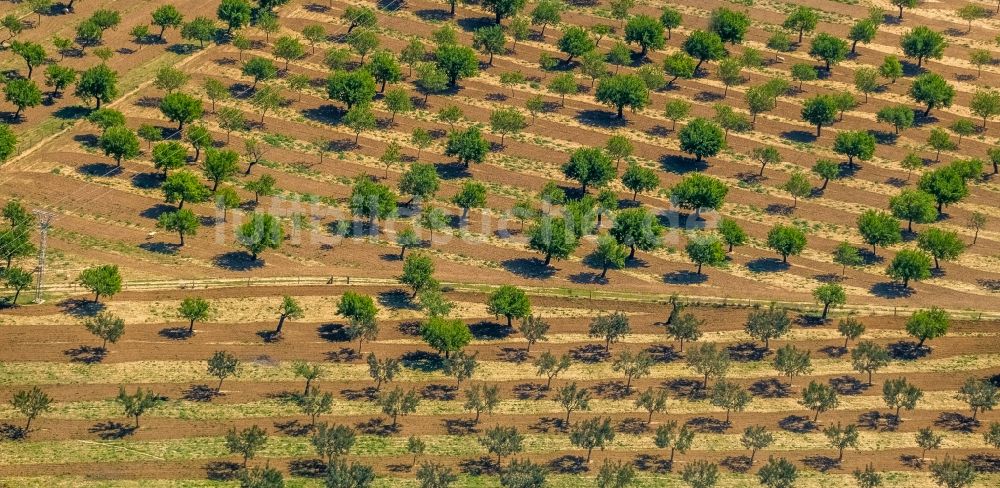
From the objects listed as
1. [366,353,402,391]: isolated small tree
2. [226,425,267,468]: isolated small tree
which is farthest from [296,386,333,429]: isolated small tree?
[226,425,267,468]: isolated small tree

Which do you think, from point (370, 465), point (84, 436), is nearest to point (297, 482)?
point (370, 465)

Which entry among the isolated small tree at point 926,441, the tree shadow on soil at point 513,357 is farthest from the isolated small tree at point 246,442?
the isolated small tree at point 926,441

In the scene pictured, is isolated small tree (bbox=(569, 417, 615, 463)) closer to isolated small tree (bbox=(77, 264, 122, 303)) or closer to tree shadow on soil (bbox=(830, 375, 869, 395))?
tree shadow on soil (bbox=(830, 375, 869, 395))

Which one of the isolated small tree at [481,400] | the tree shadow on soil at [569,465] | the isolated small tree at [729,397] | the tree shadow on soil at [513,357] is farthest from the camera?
the tree shadow on soil at [513,357]

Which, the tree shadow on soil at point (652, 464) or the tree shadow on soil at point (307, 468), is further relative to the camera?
the tree shadow on soil at point (652, 464)

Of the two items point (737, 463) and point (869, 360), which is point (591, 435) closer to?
point (737, 463)

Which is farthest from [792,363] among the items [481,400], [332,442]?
[332,442]

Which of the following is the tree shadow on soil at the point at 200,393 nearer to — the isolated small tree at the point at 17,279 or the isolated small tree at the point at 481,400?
the isolated small tree at the point at 17,279

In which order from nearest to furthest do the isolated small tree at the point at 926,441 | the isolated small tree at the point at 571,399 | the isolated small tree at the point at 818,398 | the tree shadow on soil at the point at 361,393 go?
the isolated small tree at the point at 926,441 < the isolated small tree at the point at 571,399 < the isolated small tree at the point at 818,398 < the tree shadow on soil at the point at 361,393

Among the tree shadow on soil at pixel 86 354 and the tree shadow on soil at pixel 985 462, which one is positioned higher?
the tree shadow on soil at pixel 86 354

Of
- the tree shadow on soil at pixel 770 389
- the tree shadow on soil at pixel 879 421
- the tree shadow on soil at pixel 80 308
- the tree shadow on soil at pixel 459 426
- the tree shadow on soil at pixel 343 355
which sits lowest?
the tree shadow on soil at pixel 459 426

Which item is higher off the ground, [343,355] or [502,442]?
[343,355]

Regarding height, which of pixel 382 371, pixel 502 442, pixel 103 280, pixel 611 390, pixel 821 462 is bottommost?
pixel 821 462
